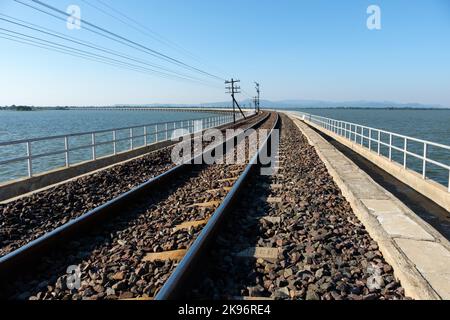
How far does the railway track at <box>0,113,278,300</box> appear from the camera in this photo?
437 cm

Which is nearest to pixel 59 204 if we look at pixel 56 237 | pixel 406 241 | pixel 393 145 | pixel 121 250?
pixel 56 237

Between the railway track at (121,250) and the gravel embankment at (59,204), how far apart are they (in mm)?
760

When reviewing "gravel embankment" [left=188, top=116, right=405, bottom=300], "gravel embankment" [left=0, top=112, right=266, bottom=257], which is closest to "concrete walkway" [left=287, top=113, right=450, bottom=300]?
"gravel embankment" [left=188, top=116, right=405, bottom=300]

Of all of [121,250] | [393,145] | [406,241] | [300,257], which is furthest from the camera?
[393,145]

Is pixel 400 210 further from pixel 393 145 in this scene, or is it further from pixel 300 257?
pixel 393 145

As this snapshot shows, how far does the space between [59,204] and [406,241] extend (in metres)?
6.58

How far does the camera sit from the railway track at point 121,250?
437 cm

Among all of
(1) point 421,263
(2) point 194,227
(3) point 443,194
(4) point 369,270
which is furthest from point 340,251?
(3) point 443,194

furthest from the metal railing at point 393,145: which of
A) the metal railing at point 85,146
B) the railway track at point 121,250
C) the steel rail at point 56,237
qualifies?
the metal railing at point 85,146

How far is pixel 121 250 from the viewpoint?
547 centimetres
